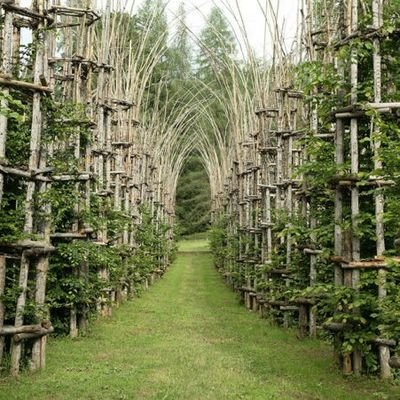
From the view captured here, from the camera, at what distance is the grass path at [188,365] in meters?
8.03

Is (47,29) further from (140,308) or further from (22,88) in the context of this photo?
(140,308)

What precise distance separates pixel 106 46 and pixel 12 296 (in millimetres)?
7428

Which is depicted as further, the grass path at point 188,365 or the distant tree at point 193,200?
the distant tree at point 193,200

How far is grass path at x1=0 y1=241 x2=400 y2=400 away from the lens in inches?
316

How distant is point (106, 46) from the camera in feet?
47.3

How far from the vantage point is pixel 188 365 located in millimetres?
9711

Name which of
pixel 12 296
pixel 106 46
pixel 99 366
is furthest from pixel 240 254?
pixel 12 296

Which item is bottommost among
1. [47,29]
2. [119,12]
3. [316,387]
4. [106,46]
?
[316,387]

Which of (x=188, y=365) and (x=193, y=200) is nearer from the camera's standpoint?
(x=188, y=365)

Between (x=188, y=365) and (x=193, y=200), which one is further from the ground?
(x=193, y=200)

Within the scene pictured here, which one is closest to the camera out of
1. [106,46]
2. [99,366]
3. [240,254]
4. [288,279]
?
[99,366]

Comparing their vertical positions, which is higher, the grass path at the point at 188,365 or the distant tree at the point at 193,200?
the distant tree at the point at 193,200

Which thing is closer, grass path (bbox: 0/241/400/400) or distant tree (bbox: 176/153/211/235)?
grass path (bbox: 0/241/400/400)

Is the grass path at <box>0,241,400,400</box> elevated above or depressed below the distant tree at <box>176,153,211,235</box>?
below
